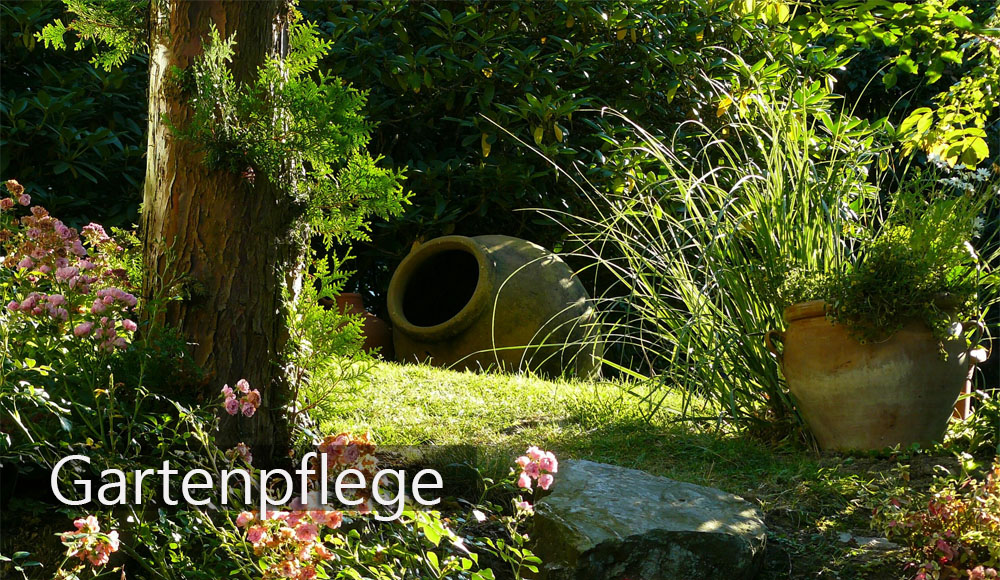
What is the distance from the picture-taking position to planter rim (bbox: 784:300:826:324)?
3228 mm

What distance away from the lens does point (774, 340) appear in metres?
3.43

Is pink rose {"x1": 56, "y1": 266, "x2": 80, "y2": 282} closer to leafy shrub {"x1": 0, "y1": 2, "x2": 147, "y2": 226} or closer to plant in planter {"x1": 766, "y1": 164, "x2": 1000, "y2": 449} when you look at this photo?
plant in planter {"x1": 766, "y1": 164, "x2": 1000, "y2": 449}

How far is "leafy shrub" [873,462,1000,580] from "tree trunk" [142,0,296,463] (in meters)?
1.64

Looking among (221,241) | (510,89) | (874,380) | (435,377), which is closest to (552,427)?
(435,377)

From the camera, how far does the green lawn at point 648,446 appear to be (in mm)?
2516

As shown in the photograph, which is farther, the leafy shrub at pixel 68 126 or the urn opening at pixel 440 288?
the urn opening at pixel 440 288

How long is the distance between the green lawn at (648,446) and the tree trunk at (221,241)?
0.87ft

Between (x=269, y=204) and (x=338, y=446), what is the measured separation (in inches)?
32.1

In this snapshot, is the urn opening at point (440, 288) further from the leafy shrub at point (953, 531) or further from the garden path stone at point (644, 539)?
the leafy shrub at point (953, 531)

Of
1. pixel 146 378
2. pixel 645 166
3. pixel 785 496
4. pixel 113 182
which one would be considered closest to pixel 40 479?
pixel 146 378

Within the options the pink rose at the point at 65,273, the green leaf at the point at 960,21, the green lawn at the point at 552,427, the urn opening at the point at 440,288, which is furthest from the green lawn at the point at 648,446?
the urn opening at the point at 440,288

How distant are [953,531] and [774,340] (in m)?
1.28

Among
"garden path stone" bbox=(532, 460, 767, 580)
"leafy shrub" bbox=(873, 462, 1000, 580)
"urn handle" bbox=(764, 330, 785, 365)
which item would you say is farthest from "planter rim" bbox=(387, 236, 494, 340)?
"leafy shrub" bbox=(873, 462, 1000, 580)

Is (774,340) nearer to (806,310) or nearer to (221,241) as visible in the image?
(806,310)
